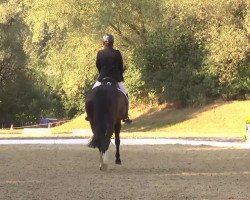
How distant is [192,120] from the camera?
40.8 metres

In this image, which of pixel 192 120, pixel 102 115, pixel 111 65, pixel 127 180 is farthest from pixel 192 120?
pixel 127 180

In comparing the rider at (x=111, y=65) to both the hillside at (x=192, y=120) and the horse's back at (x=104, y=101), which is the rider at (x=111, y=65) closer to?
the horse's back at (x=104, y=101)

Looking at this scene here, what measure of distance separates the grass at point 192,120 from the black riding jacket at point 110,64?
2348 cm

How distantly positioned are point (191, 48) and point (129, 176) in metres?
34.4

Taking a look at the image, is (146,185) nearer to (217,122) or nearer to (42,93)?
(217,122)

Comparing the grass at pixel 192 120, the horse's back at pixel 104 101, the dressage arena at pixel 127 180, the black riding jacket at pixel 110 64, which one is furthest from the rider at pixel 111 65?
the grass at pixel 192 120

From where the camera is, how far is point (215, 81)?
140 ft

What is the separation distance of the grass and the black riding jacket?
2348 cm

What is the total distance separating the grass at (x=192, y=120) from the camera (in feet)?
125

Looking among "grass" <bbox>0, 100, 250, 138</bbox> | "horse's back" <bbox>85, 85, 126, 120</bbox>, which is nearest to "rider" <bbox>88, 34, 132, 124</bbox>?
"horse's back" <bbox>85, 85, 126, 120</bbox>

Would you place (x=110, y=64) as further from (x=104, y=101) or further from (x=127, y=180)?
(x=127, y=180)

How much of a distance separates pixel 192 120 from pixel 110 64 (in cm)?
2862

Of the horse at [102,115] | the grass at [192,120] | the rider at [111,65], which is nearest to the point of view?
the horse at [102,115]

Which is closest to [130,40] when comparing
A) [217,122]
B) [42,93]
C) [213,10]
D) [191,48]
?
[191,48]
